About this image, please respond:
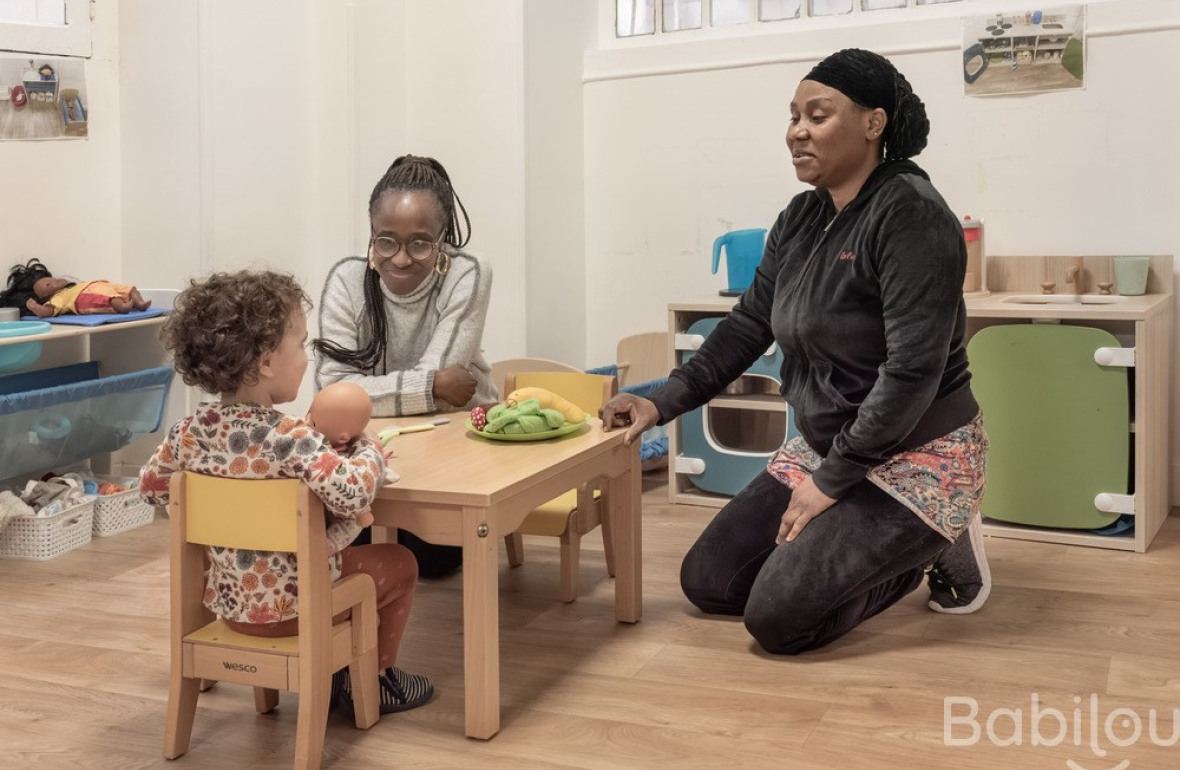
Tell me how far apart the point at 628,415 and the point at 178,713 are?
1.11 metres

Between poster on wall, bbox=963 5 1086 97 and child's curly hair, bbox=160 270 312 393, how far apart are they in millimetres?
2811

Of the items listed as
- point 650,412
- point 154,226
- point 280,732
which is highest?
point 154,226

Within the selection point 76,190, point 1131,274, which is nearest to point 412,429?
point 76,190

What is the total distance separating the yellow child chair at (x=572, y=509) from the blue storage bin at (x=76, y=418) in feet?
4.40

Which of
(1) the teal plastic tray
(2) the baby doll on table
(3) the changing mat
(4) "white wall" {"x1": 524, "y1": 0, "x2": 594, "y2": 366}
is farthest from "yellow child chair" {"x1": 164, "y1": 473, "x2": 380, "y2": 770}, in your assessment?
(4) "white wall" {"x1": 524, "y1": 0, "x2": 594, "y2": 366}

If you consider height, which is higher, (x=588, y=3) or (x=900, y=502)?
(x=588, y=3)

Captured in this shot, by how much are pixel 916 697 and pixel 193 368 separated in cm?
146

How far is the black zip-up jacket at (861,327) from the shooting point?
2568 mm

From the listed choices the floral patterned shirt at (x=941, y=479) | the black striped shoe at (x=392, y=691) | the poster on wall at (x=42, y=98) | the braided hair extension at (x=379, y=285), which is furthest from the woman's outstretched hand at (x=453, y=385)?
the poster on wall at (x=42, y=98)

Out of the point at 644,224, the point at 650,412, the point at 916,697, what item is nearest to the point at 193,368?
the point at 650,412

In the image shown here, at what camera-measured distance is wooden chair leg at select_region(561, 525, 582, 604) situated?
3074mm

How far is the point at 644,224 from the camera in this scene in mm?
4773

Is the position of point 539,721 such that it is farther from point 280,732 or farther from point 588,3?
point 588,3

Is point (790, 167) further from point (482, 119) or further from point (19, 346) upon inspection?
point (19, 346)
